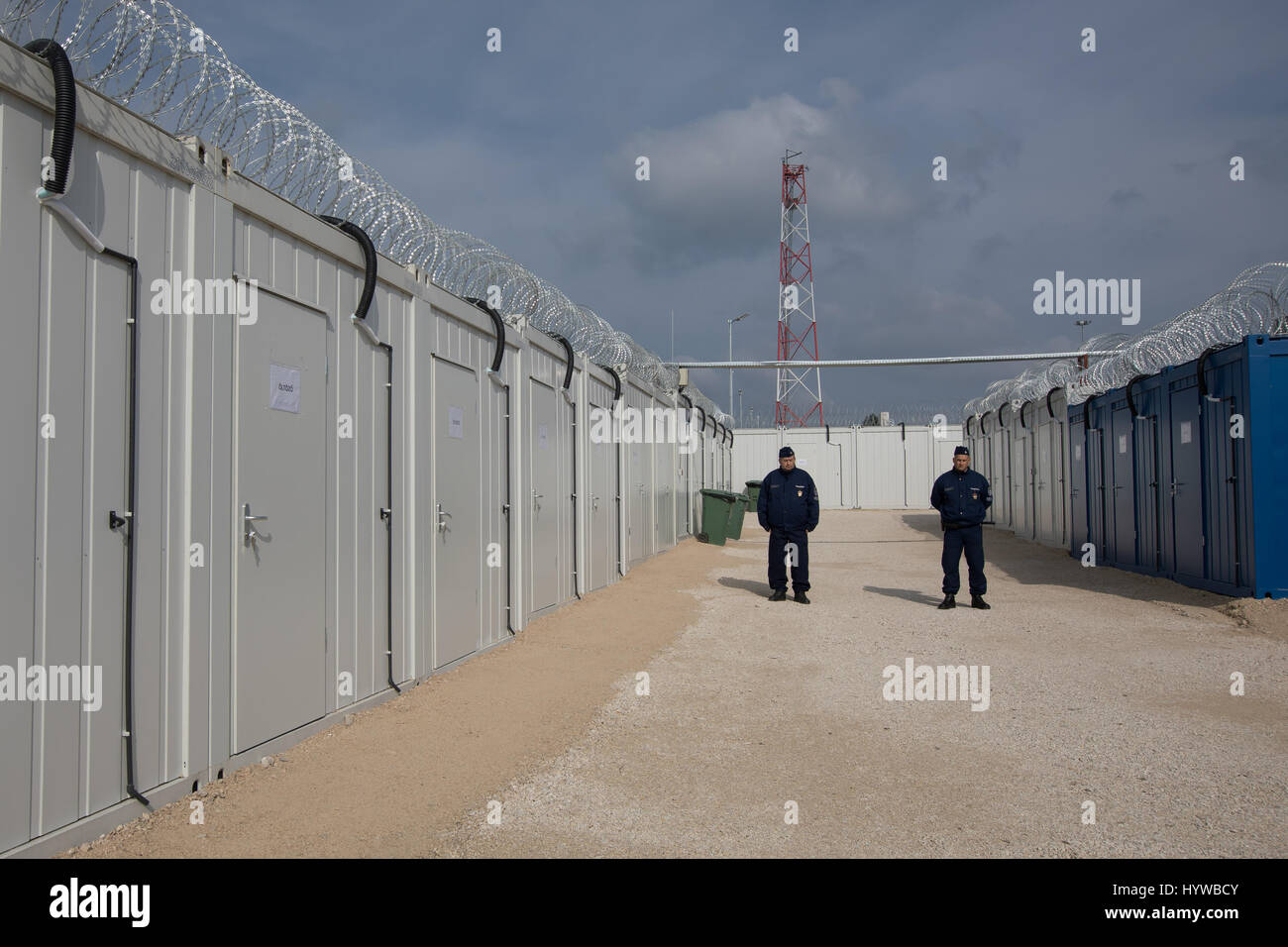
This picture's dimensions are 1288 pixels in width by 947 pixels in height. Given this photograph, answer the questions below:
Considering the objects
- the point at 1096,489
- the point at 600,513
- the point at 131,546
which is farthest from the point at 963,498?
the point at 131,546

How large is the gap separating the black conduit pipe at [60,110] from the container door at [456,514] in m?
3.30

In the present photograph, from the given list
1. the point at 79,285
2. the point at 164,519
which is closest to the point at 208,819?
the point at 164,519

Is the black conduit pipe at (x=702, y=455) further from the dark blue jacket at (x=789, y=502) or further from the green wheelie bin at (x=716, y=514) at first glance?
the dark blue jacket at (x=789, y=502)

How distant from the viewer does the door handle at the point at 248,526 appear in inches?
167

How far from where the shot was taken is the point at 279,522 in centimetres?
454

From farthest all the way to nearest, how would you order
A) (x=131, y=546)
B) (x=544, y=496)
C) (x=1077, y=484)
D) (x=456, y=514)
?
(x=1077, y=484)
(x=544, y=496)
(x=456, y=514)
(x=131, y=546)

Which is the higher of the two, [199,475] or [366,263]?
[366,263]

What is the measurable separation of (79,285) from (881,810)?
4079mm

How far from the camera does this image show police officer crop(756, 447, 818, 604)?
34.1 ft

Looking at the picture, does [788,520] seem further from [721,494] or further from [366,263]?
[721,494]

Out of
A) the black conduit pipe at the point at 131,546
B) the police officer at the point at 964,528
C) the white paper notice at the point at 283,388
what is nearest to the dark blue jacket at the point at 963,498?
the police officer at the point at 964,528

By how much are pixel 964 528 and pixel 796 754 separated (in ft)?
19.0
